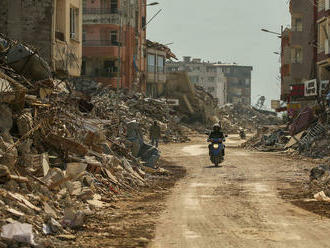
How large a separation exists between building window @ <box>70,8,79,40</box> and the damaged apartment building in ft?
343

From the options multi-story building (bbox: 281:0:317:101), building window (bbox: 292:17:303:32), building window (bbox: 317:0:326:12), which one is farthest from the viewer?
building window (bbox: 292:17:303:32)

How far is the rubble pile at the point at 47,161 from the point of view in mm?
10359

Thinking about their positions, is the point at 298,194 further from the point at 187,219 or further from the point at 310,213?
the point at 187,219

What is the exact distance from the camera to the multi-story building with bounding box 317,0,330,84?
46.2 metres

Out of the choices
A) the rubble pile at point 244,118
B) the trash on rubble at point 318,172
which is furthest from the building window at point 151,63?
the trash on rubble at point 318,172

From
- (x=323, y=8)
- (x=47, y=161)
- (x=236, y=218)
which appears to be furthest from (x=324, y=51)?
(x=236, y=218)

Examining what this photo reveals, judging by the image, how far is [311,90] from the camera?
50938 millimetres

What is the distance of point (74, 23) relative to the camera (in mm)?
28484

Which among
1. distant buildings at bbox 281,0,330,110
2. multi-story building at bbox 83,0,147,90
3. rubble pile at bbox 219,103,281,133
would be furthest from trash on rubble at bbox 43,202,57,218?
rubble pile at bbox 219,103,281,133

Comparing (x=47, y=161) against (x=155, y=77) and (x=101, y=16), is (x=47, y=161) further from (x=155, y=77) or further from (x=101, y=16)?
(x=155, y=77)

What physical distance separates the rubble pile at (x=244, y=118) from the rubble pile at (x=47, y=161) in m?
72.7

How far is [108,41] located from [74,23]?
123 feet

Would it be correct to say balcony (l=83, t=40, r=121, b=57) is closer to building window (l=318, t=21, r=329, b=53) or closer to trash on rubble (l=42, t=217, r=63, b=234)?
building window (l=318, t=21, r=329, b=53)

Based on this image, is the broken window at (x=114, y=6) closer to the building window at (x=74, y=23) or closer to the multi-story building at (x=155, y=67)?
the multi-story building at (x=155, y=67)
